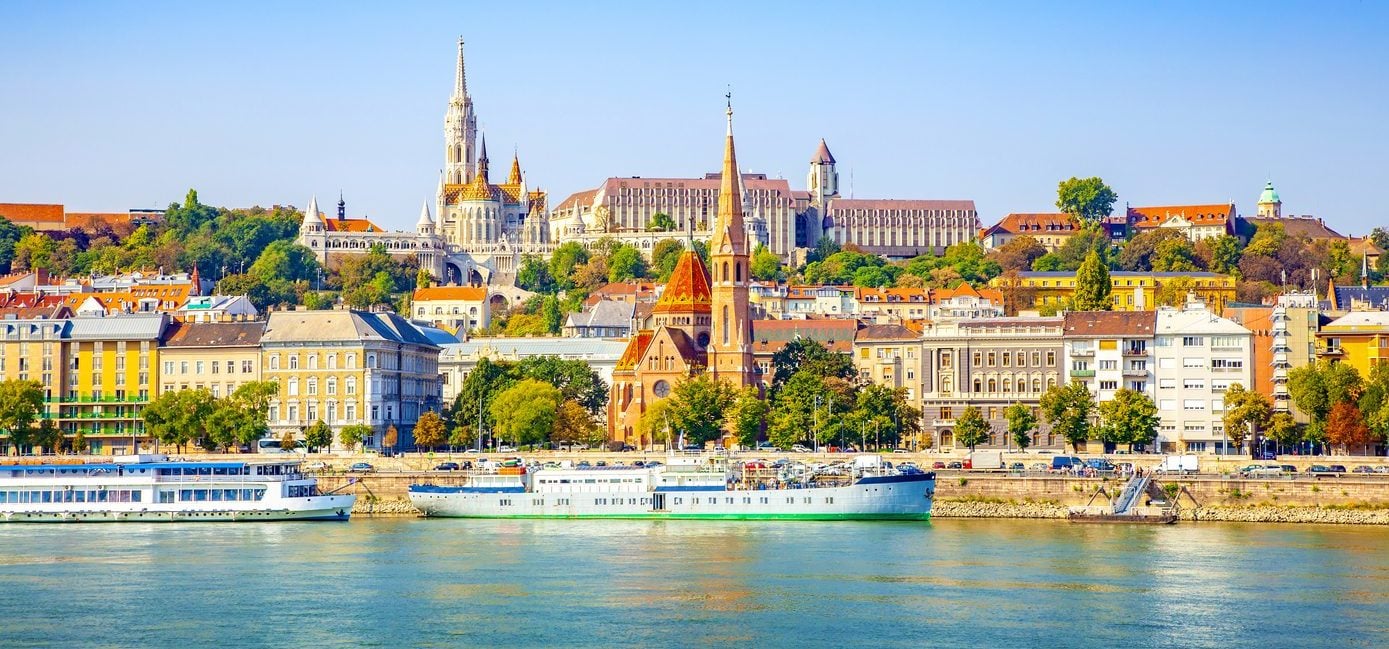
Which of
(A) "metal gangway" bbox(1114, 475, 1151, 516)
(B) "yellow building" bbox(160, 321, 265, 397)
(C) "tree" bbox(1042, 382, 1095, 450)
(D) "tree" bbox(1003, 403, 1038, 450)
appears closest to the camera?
(A) "metal gangway" bbox(1114, 475, 1151, 516)

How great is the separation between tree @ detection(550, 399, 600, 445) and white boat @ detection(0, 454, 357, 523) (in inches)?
961

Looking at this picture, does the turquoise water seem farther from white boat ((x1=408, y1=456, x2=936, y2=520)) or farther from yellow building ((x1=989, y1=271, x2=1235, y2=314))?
yellow building ((x1=989, y1=271, x2=1235, y2=314))

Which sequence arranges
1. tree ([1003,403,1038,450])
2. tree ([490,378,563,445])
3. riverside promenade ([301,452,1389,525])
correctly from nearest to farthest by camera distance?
1. riverside promenade ([301,452,1389,525])
2. tree ([1003,403,1038,450])
3. tree ([490,378,563,445])

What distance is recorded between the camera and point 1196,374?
104m

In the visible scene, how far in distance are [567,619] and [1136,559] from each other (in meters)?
18.8

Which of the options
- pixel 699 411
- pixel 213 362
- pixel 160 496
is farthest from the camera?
pixel 213 362

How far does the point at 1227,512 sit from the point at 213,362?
50052 millimetres

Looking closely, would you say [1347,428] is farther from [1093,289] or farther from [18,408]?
[18,408]

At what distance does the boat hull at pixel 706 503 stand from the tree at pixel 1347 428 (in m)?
19.3

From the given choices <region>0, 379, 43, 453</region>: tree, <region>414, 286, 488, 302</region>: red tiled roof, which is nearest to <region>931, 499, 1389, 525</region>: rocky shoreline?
<region>0, 379, 43, 453</region>: tree

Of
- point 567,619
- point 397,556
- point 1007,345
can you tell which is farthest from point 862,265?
point 567,619

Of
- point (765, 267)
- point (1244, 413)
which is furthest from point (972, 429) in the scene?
point (765, 267)

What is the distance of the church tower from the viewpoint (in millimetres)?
117438

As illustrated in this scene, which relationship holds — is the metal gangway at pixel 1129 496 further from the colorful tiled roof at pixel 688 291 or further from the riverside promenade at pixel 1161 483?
the colorful tiled roof at pixel 688 291
